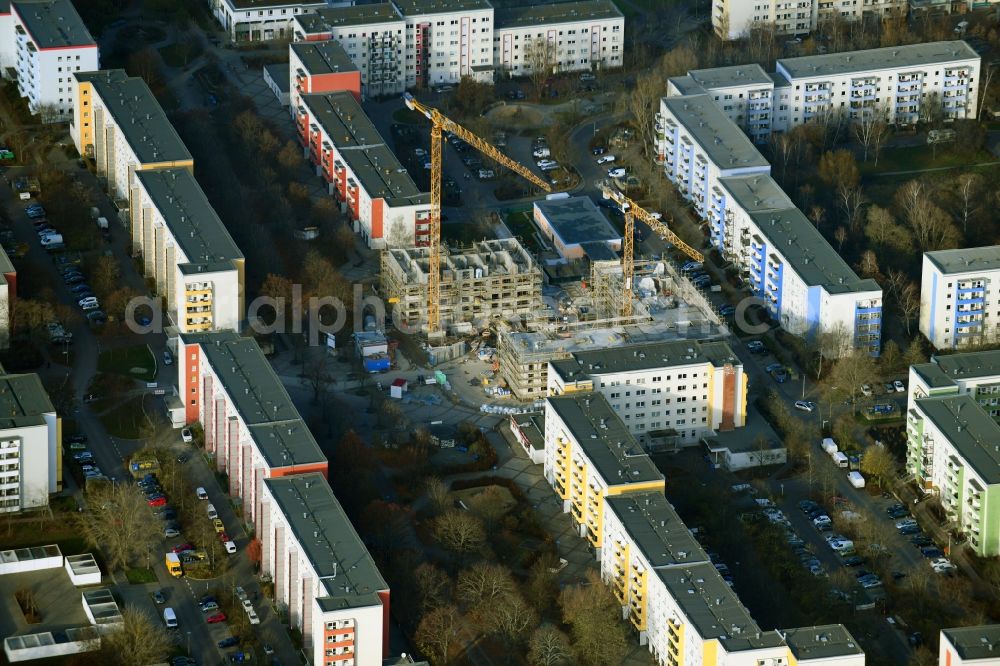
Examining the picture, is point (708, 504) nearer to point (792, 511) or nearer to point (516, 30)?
point (792, 511)

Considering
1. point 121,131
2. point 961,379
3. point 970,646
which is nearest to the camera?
point 970,646

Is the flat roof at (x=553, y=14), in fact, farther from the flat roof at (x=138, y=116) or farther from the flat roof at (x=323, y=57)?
the flat roof at (x=138, y=116)

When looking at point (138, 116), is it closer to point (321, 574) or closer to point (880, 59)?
point (880, 59)

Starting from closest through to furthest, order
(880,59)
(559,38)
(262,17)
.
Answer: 1. (880,59)
2. (559,38)
3. (262,17)

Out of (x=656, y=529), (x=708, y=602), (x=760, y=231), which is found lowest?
(x=708, y=602)

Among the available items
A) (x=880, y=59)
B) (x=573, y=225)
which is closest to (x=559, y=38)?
(x=880, y=59)

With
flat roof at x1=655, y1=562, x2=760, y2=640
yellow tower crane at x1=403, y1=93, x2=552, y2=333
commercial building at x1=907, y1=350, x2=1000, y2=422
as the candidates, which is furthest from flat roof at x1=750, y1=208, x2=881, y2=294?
flat roof at x1=655, y1=562, x2=760, y2=640

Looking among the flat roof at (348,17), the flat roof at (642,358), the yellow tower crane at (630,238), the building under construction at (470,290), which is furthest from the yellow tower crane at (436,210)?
the flat roof at (348,17)
